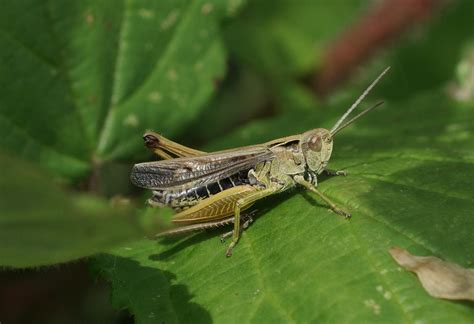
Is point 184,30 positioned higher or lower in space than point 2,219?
higher

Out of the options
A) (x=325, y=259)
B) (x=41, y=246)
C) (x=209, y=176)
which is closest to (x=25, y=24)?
(x=209, y=176)

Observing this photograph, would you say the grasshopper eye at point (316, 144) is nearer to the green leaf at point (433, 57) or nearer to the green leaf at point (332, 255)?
the green leaf at point (332, 255)

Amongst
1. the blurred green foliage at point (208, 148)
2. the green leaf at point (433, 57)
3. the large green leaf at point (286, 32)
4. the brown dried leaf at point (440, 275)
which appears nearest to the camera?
the blurred green foliage at point (208, 148)

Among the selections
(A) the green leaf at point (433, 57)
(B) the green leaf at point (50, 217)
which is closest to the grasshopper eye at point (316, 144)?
(B) the green leaf at point (50, 217)

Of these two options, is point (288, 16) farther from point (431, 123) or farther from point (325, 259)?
point (325, 259)

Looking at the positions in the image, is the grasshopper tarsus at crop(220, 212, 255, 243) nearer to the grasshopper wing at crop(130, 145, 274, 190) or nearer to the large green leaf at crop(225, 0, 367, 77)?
the grasshopper wing at crop(130, 145, 274, 190)
